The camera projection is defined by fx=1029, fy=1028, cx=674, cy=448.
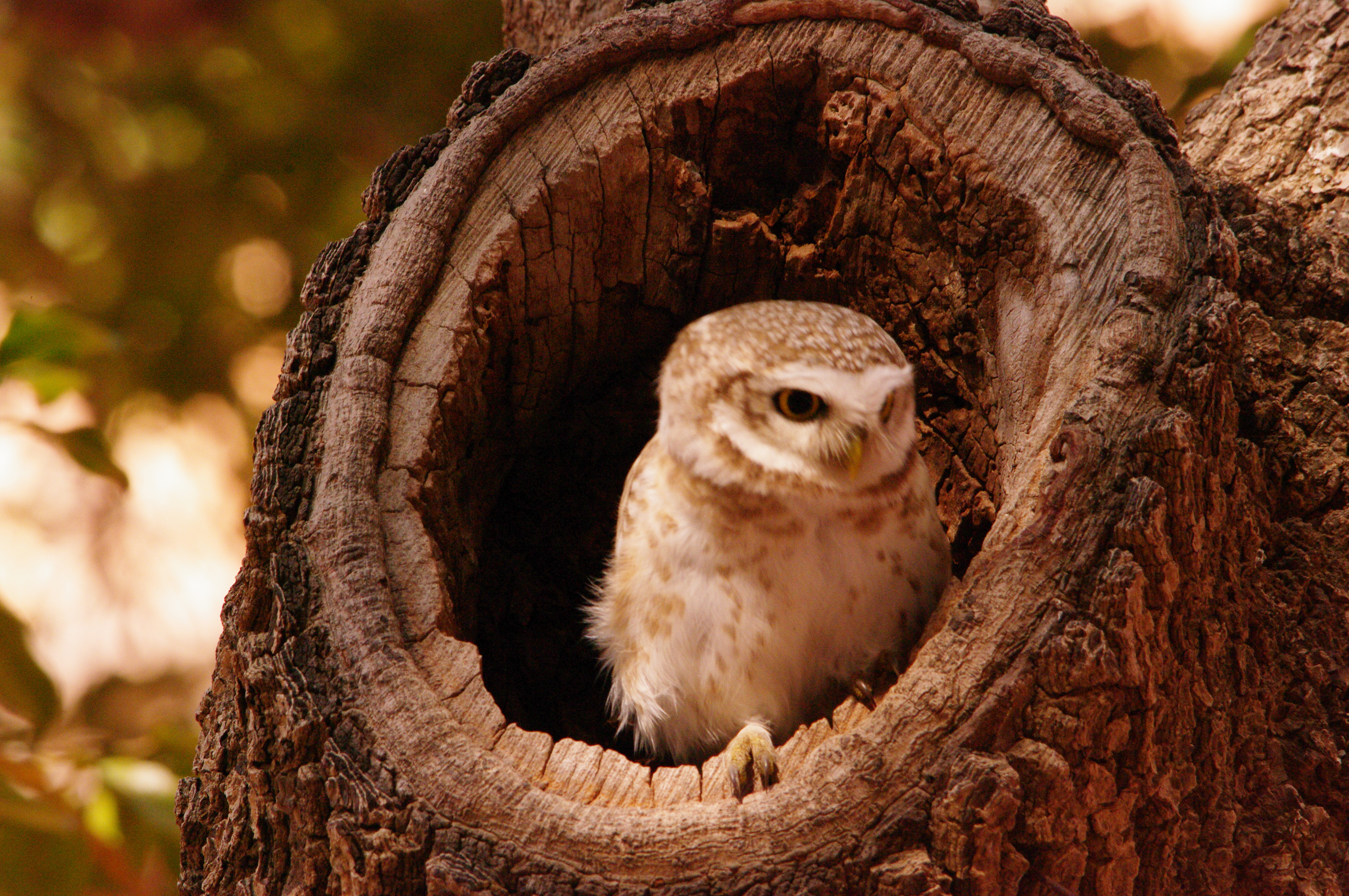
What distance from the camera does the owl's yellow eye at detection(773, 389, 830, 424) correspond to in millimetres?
1965

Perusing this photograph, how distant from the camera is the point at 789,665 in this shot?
6.91 ft

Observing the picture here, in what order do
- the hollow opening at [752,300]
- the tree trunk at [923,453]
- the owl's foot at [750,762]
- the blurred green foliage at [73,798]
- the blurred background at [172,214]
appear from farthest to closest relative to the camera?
the blurred background at [172,214], the blurred green foliage at [73,798], the hollow opening at [752,300], the owl's foot at [750,762], the tree trunk at [923,453]

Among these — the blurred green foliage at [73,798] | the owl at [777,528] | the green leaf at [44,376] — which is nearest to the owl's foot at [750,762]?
the owl at [777,528]

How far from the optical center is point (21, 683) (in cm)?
245

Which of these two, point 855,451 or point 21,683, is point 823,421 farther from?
point 21,683

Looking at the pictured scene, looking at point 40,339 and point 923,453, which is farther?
point 923,453

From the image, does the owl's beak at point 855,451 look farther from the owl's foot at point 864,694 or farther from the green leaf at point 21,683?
the green leaf at point 21,683

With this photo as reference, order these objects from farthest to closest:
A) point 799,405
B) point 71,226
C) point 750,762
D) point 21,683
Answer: point 71,226, point 21,683, point 799,405, point 750,762

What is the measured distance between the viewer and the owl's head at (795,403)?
194 centimetres

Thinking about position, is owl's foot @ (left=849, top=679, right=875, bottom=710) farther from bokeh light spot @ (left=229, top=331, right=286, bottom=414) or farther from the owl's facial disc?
bokeh light spot @ (left=229, top=331, right=286, bottom=414)

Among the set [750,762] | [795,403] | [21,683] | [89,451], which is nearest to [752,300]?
[795,403]

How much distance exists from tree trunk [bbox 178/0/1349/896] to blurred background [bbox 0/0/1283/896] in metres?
1.81

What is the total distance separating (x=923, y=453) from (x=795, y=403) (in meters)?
0.94

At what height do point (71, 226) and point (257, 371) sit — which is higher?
point (71, 226)
